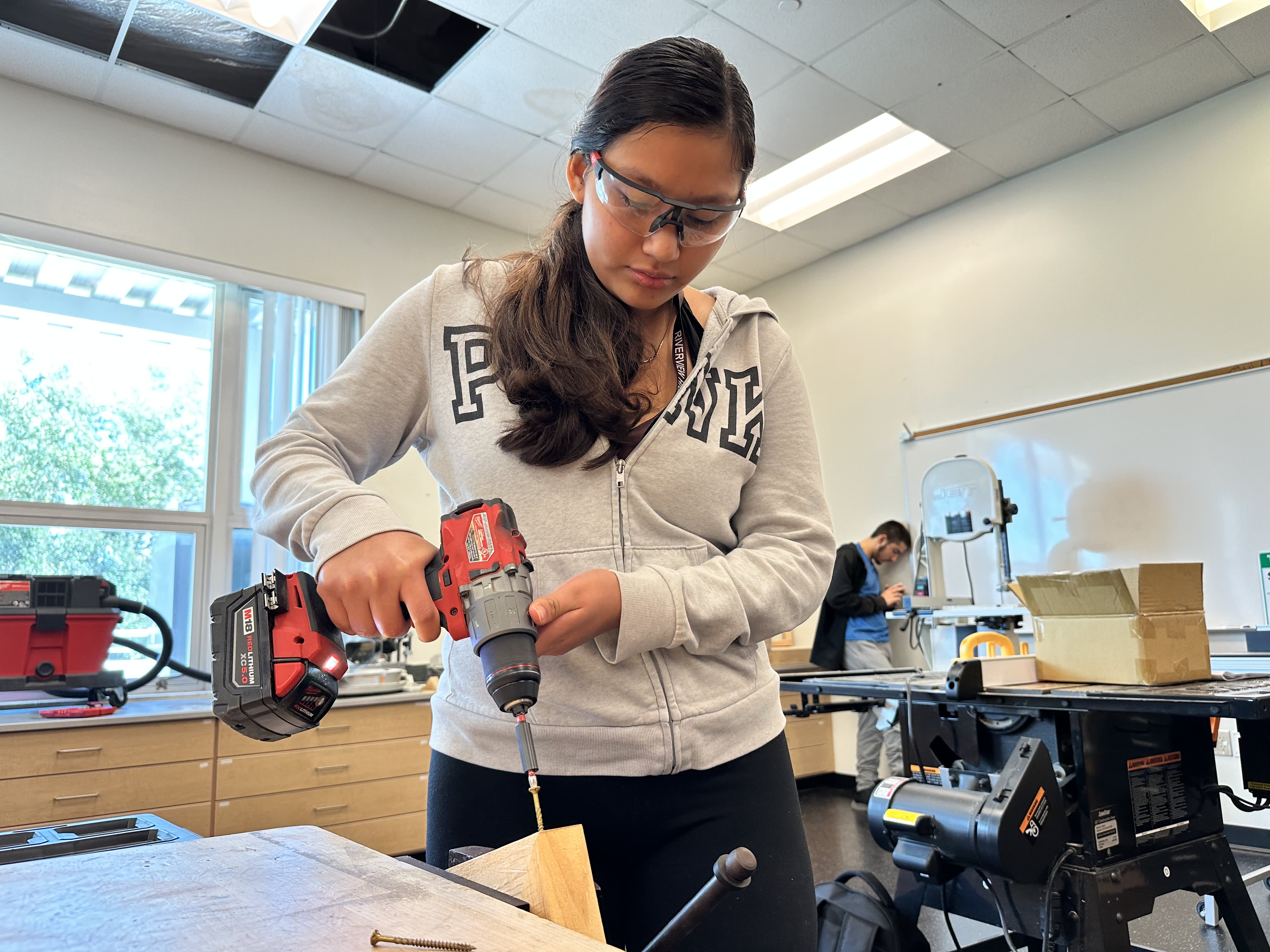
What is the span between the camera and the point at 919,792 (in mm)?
1891

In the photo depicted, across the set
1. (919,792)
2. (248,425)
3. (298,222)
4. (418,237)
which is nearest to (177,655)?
(248,425)

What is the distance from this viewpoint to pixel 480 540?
75 cm

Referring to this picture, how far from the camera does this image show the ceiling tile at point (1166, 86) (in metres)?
3.67

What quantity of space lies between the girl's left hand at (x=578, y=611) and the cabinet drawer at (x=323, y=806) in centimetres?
245

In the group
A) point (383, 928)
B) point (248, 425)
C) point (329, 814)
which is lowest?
point (329, 814)

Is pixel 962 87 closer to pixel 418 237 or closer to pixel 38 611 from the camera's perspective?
pixel 418 237

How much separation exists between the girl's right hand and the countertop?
1814 millimetres

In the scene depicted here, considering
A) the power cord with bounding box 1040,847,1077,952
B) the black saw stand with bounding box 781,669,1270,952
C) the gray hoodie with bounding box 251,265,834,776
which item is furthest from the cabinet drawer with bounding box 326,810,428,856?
the gray hoodie with bounding box 251,265,834,776

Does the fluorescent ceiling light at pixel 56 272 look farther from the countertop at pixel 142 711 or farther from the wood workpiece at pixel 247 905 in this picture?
the wood workpiece at pixel 247 905

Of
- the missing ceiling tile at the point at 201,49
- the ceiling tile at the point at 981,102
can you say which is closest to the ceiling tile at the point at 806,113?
the ceiling tile at the point at 981,102

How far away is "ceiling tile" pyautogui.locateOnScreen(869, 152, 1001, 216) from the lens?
4.49 metres

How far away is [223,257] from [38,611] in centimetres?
197

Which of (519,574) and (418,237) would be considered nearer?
(519,574)

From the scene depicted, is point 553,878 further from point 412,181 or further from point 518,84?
point 412,181
